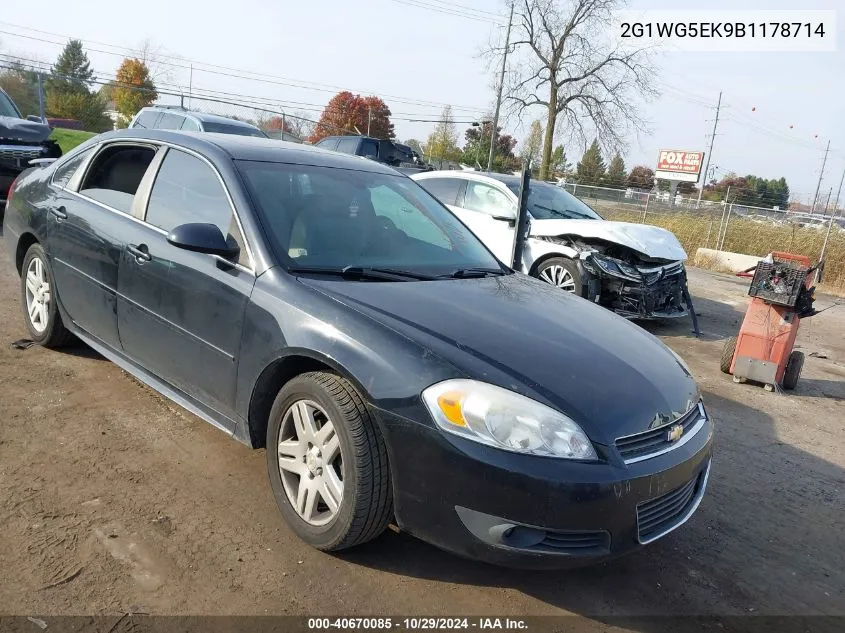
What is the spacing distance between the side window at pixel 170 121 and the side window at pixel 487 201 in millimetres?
6089

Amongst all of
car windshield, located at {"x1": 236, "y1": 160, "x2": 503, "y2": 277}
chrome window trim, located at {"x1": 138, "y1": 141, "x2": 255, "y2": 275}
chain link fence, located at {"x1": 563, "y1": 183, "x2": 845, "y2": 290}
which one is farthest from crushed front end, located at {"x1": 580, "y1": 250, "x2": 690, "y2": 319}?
chain link fence, located at {"x1": 563, "y1": 183, "x2": 845, "y2": 290}

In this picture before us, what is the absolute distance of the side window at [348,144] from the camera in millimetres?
16562

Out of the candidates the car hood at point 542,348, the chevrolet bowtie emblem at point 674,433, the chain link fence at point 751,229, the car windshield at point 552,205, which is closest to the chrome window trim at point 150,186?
the car hood at point 542,348

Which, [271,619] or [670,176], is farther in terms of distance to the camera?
[670,176]

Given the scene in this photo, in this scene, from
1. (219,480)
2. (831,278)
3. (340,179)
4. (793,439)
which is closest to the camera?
(219,480)

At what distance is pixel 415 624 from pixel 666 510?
105 centimetres

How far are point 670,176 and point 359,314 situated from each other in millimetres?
41859

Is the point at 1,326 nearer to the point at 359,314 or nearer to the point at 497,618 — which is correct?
the point at 359,314

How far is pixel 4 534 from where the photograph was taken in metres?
2.64

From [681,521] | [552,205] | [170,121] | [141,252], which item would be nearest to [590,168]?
[170,121]

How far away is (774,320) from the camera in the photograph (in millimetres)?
5820

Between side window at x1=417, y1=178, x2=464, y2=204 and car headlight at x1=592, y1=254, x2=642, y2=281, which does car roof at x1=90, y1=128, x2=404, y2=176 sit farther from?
side window at x1=417, y1=178, x2=464, y2=204

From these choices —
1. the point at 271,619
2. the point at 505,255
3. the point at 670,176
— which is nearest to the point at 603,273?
the point at 505,255

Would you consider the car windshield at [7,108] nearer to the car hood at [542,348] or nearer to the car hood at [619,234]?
the car hood at [619,234]
